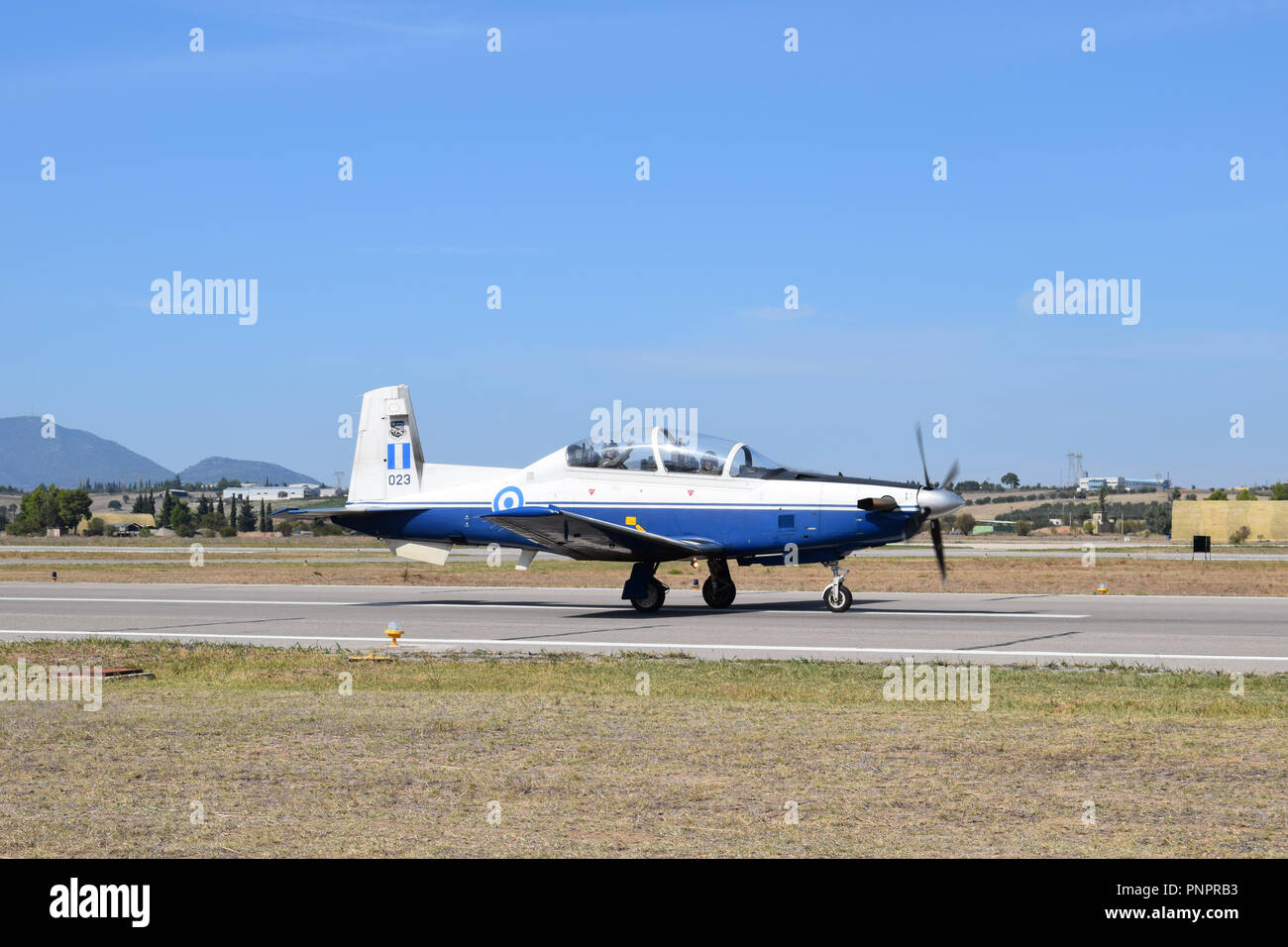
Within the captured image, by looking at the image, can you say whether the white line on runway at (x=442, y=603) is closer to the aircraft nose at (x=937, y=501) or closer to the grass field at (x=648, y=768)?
the aircraft nose at (x=937, y=501)

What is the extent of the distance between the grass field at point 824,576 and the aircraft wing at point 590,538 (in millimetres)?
8049

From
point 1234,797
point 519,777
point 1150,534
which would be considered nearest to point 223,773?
point 519,777

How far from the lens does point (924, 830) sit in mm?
6766

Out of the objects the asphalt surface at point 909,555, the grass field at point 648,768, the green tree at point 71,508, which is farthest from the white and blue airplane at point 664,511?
the green tree at point 71,508

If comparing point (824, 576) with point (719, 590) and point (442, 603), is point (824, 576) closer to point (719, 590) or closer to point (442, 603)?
point (719, 590)

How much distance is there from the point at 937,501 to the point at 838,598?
9.09 ft

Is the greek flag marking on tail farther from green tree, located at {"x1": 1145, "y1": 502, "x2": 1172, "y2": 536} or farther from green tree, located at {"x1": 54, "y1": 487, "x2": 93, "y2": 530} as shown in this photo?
green tree, located at {"x1": 54, "y1": 487, "x2": 93, "y2": 530}

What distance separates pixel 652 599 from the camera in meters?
23.6

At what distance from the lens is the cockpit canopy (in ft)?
75.7

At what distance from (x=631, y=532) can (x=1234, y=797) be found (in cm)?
1599

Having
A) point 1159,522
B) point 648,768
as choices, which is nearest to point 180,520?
point 1159,522

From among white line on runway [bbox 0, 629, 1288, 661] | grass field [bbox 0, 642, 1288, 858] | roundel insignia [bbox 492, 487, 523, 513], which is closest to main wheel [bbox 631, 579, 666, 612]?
roundel insignia [bbox 492, 487, 523, 513]

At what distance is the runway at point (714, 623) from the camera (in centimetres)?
1684
